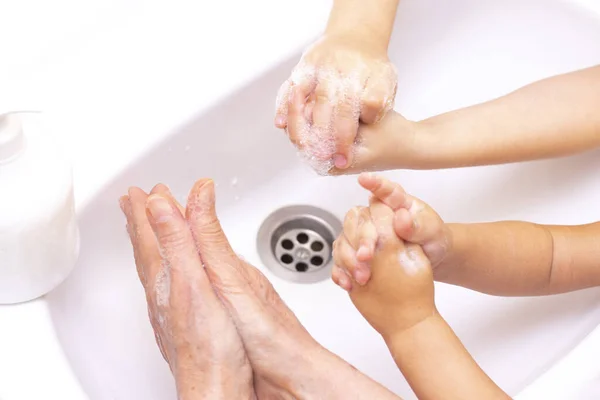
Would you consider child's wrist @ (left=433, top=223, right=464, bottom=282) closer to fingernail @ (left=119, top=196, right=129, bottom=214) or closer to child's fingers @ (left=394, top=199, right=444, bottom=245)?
child's fingers @ (left=394, top=199, right=444, bottom=245)

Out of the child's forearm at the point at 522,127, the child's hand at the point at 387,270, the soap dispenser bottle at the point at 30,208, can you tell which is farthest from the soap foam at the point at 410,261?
the soap dispenser bottle at the point at 30,208

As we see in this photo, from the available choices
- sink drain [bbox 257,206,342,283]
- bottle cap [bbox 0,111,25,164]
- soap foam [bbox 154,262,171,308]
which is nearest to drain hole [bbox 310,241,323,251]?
sink drain [bbox 257,206,342,283]

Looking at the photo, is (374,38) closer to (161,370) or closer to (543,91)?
(543,91)

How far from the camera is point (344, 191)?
73 cm

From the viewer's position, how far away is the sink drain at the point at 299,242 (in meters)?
0.69

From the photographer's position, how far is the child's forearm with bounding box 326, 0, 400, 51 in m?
0.61

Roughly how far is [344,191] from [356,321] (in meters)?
0.14

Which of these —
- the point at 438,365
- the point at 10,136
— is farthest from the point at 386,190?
the point at 10,136

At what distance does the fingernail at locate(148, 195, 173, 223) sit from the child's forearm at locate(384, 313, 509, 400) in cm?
20

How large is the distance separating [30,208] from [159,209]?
0.08 m

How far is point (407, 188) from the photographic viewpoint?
2.41 ft

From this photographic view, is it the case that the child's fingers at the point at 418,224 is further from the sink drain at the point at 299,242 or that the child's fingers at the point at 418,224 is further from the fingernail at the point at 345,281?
the sink drain at the point at 299,242

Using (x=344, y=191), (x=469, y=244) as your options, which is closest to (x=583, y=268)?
(x=469, y=244)

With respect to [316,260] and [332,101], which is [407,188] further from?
[332,101]
